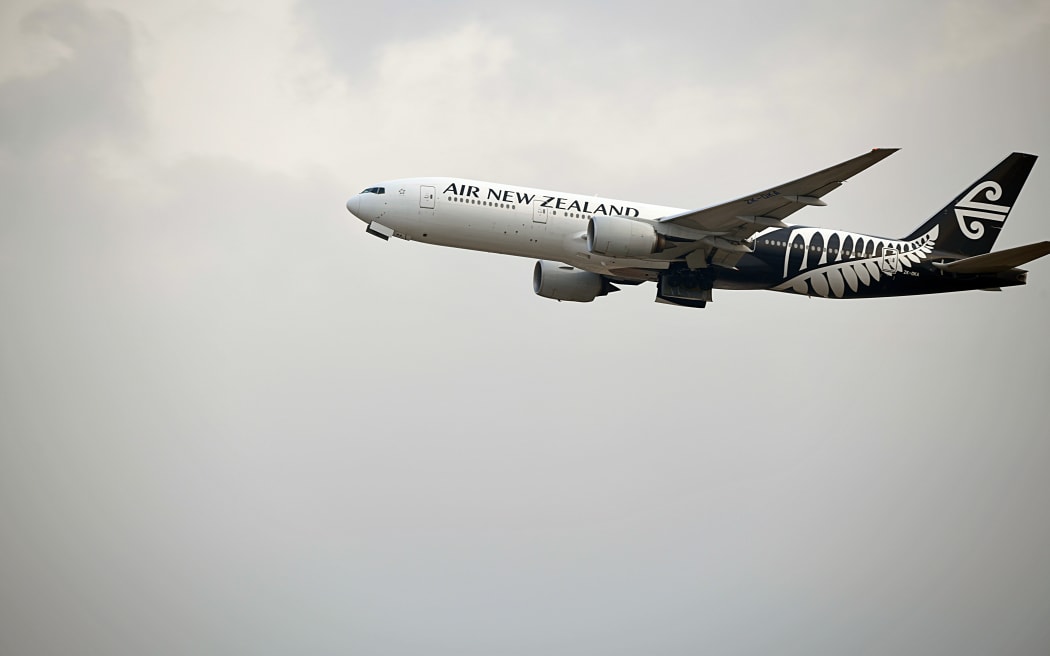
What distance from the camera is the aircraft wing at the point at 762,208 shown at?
3772cm

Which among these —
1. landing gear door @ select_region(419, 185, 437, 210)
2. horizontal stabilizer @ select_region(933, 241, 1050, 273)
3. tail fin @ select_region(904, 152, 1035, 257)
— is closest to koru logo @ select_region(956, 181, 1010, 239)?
tail fin @ select_region(904, 152, 1035, 257)

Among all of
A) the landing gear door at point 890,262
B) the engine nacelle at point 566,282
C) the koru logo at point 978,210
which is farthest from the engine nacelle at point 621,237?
the koru logo at point 978,210

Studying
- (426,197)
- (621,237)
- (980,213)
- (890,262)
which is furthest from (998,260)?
(426,197)

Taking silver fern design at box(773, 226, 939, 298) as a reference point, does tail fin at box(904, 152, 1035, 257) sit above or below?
above

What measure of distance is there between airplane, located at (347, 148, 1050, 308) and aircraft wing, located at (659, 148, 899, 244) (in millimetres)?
51

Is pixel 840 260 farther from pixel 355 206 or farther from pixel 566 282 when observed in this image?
pixel 355 206

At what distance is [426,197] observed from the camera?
41531 mm

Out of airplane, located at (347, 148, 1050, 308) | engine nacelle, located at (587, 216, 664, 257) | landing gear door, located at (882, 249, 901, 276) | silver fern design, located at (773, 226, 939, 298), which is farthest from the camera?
landing gear door, located at (882, 249, 901, 276)

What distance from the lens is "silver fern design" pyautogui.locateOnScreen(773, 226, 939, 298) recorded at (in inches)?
1743

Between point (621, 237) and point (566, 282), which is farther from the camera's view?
point (566, 282)

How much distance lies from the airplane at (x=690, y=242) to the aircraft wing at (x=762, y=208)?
0.17ft

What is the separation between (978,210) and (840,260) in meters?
8.20

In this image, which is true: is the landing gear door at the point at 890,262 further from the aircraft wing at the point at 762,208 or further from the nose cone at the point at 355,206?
the nose cone at the point at 355,206

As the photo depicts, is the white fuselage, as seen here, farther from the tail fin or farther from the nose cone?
the tail fin
